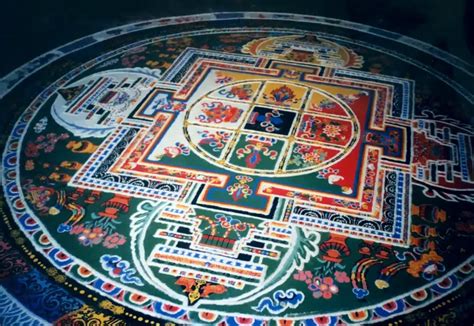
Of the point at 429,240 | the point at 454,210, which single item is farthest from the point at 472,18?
the point at 429,240

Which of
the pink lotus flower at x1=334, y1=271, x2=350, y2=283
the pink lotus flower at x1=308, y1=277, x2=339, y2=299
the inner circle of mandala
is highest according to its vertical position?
the inner circle of mandala

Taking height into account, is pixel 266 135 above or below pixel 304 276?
above

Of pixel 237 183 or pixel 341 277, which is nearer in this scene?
pixel 341 277

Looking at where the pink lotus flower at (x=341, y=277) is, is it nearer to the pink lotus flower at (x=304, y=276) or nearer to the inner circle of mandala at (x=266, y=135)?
the pink lotus flower at (x=304, y=276)

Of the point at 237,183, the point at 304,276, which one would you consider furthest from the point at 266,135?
the point at 304,276

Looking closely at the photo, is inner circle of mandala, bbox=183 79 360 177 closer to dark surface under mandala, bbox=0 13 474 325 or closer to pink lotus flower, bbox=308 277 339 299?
dark surface under mandala, bbox=0 13 474 325

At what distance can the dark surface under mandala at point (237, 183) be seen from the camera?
92.9 inches

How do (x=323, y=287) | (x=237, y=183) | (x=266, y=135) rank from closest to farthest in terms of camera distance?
(x=323, y=287), (x=237, y=183), (x=266, y=135)

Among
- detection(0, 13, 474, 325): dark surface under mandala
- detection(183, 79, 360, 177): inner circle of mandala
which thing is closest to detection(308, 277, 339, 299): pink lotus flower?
detection(0, 13, 474, 325): dark surface under mandala

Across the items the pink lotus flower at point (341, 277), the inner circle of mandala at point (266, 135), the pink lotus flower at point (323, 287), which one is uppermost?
the inner circle of mandala at point (266, 135)

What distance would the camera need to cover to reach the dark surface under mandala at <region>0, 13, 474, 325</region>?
7.74 ft

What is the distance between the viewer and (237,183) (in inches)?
118

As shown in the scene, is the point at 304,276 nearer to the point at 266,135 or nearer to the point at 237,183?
the point at 237,183

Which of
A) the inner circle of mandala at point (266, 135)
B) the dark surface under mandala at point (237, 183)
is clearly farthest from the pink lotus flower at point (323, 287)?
the inner circle of mandala at point (266, 135)
